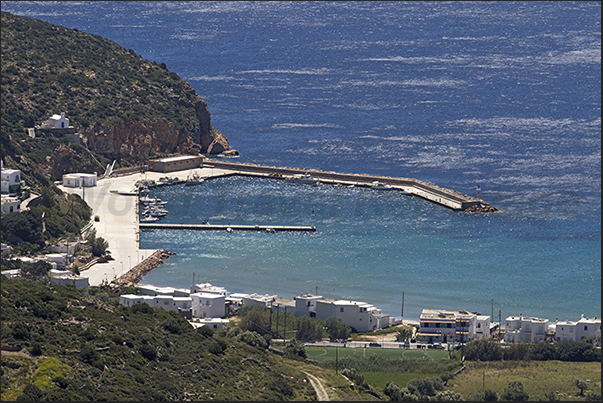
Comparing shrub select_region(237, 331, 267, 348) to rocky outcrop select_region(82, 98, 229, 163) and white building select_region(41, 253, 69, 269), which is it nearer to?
white building select_region(41, 253, 69, 269)

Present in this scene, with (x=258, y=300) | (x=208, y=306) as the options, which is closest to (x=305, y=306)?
(x=258, y=300)

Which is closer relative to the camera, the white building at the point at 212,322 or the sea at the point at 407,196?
the white building at the point at 212,322

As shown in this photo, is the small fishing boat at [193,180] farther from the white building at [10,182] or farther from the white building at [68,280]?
the white building at [68,280]

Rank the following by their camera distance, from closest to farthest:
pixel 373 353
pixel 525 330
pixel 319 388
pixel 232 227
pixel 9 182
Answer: pixel 319 388
pixel 373 353
pixel 525 330
pixel 9 182
pixel 232 227

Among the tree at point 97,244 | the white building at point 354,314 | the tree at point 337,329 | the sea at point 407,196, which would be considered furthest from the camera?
the tree at point 97,244

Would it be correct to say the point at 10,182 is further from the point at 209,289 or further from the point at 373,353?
the point at 373,353

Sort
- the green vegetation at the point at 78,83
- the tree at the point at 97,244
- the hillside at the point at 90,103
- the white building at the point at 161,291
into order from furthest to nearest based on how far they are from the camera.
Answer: the green vegetation at the point at 78,83 < the hillside at the point at 90,103 < the tree at the point at 97,244 < the white building at the point at 161,291

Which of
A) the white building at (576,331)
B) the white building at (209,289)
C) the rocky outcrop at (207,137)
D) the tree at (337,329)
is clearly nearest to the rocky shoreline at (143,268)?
the white building at (209,289)
